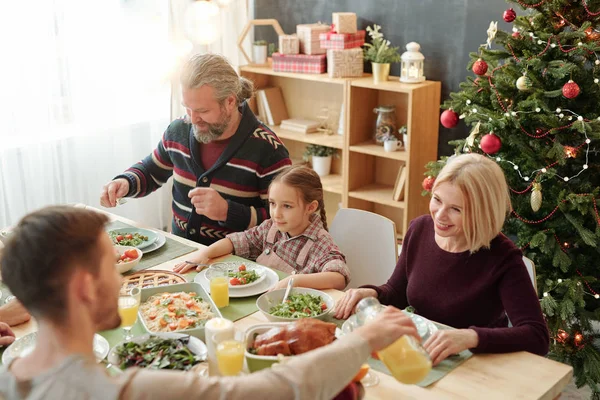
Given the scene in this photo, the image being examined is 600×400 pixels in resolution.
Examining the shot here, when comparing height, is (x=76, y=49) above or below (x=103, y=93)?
above

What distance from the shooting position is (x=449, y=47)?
13.1 ft

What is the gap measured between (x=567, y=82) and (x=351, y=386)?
1.88m

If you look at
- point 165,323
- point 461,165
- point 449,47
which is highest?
point 449,47

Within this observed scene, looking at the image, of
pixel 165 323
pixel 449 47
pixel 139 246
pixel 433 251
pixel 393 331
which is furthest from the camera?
pixel 449 47

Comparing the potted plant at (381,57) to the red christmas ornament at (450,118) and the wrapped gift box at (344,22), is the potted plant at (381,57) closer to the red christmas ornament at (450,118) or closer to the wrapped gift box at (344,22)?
the wrapped gift box at (344,22)

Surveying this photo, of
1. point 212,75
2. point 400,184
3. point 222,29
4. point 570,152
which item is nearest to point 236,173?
point 212,75

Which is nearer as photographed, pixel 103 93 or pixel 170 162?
pixel 170 162

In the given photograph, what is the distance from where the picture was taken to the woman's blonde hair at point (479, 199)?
6.43 feet

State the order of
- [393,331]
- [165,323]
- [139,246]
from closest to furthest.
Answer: [393,331], [165,323], [139,246]

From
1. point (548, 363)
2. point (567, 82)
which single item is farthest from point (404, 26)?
point (548, 363)

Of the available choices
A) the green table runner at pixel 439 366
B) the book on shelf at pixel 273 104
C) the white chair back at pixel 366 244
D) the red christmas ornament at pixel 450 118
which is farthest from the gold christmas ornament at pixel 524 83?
the book on shelf at pixel 273 104

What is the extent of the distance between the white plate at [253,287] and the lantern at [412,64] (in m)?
2.08

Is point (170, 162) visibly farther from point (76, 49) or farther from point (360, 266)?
point (76, 49)

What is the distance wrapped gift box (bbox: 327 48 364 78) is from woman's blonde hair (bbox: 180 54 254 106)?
1528mm
